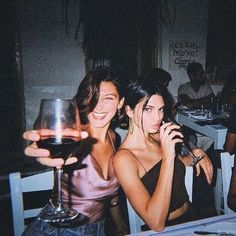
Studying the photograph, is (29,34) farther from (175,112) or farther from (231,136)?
A: (231,136)

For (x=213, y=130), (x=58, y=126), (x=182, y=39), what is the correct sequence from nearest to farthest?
1. (x=58, y=126)
2. (x=213, y=130)
3. (x=182, y=39)

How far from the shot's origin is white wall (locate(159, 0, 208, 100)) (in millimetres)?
6488

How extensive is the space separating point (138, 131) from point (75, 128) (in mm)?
1014

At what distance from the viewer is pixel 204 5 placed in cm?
671

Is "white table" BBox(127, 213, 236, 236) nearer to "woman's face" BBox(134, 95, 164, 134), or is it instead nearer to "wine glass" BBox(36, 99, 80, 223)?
"wine glass" BBox(36, 99, 80, 223)

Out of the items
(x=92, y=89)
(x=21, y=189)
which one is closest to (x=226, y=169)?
(x=92, y=89)

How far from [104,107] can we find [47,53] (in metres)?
4.08

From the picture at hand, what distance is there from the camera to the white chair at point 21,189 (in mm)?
1824

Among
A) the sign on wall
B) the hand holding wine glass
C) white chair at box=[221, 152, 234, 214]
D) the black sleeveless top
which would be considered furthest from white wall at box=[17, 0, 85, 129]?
the hand holding wine glass

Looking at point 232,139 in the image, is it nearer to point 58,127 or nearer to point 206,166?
→ point 206,166

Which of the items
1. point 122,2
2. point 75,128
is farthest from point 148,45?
point 75,128

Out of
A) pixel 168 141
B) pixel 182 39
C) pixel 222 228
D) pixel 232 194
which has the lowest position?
pixel 232 194

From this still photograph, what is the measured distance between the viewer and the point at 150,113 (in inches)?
82.5

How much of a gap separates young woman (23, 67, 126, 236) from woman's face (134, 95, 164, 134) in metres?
0.18
